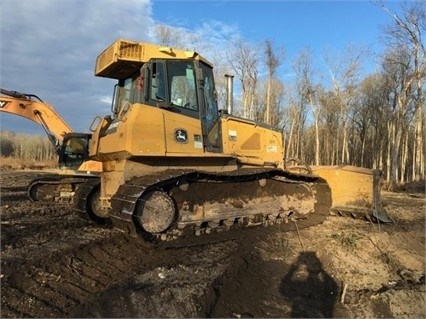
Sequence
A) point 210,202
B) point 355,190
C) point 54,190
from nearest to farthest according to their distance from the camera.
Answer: point 210,202, point 355,190, point 54,190

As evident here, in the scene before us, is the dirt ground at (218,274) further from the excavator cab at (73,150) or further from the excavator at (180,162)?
the excavator cab at (73,150)

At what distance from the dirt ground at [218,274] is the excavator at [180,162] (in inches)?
18.3

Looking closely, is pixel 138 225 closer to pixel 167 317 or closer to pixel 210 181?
pixel 210 181

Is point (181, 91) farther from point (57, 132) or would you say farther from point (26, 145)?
point (26, 145)

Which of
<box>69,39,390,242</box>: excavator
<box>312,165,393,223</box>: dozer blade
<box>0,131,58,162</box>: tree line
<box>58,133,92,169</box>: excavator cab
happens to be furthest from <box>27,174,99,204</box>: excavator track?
<box>0,131,58,162</box>: tree line

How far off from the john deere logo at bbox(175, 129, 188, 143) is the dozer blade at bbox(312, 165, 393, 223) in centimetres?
408

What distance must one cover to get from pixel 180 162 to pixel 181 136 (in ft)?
1.49

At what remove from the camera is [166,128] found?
7.27 metres

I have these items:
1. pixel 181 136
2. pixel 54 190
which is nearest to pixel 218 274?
pixel 181 136

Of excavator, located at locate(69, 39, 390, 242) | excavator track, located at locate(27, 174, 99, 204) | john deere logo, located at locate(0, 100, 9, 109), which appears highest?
john deere logo, located at locate(0, 100, 9, 109)

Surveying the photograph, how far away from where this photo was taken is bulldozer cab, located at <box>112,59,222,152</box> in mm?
7555

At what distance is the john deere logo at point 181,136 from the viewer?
7.43m

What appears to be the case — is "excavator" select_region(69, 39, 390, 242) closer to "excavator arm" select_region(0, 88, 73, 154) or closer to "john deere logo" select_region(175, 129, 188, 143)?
"john deere logo" select_region(175, 129, 188, 143)

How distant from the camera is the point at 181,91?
7855 mm
